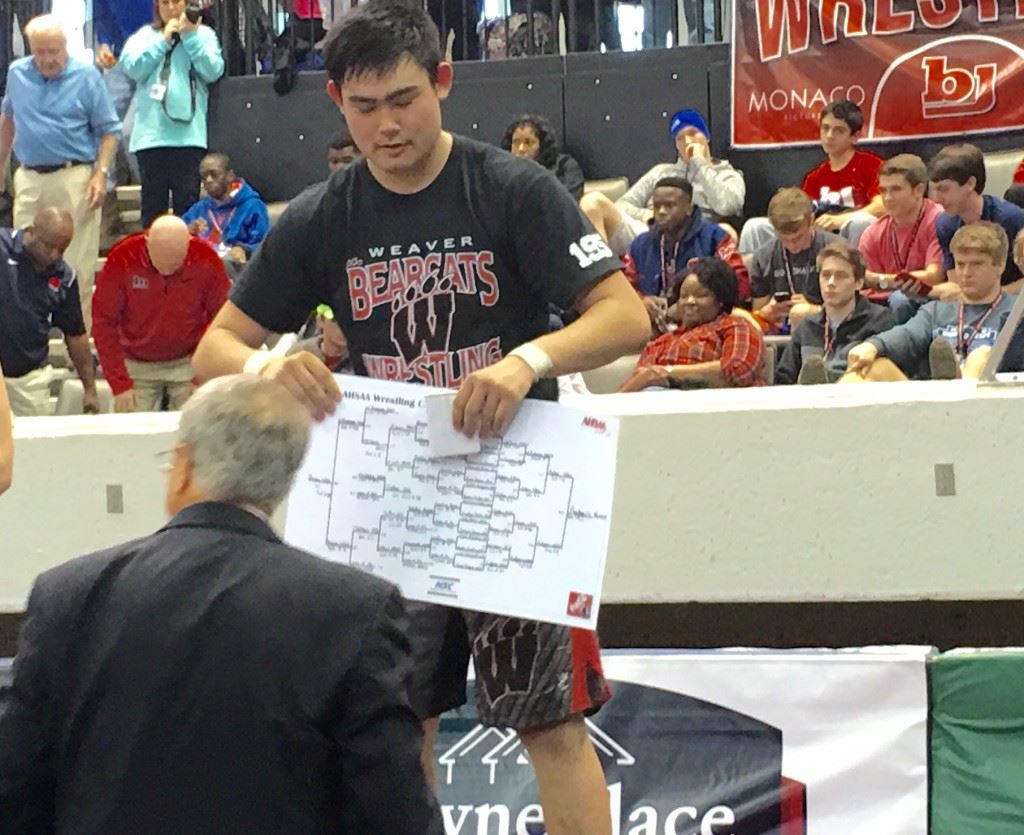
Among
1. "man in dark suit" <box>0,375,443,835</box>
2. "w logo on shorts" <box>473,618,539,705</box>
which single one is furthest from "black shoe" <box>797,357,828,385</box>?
"man in dark suit" <box>0,375,443,835</box>

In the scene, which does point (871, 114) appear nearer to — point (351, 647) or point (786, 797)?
point (786, 797)

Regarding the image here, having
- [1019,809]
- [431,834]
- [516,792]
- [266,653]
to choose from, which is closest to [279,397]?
[266,653]

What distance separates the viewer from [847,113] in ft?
28.6

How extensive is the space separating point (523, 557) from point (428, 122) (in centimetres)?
74

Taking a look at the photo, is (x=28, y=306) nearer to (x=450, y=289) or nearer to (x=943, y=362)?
(x=943, y=362)

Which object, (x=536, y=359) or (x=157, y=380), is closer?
(x=536, y=359)

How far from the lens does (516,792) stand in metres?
4.38

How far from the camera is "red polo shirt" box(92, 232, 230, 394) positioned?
7.93 m

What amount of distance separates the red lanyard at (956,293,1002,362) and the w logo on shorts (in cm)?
350

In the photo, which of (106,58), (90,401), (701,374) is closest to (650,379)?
(701,374)

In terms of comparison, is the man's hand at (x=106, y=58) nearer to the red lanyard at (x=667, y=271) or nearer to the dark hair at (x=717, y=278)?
the red lanyard at (x=667, y=271)

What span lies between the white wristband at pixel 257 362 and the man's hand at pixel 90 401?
505 centimetres

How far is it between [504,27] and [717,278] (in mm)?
4420

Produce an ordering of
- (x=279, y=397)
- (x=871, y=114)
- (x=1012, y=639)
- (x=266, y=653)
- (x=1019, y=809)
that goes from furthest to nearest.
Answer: (x=871, y=114) → (x=1012, y=639) → (x=1019, y=809) → (x=279, y=397) → (x=266, y=653)
